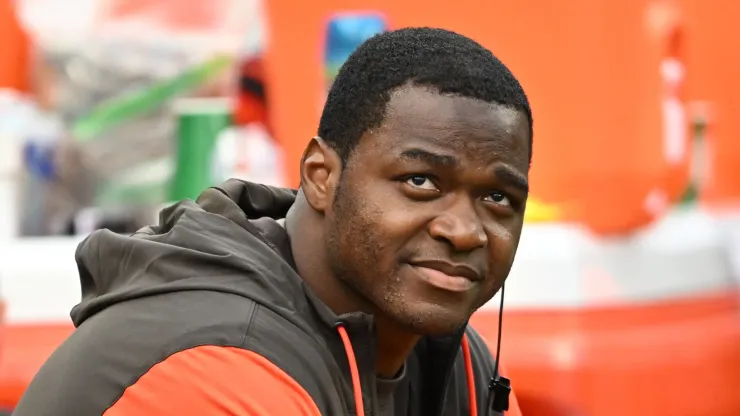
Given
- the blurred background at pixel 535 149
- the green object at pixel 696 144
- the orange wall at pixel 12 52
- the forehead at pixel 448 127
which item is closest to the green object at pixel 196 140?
the blurred background at pixel 535 149

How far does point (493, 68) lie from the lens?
0.97 metres

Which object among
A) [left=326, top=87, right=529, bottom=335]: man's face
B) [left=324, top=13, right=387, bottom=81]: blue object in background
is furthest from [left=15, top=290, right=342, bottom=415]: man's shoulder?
[left=324, top=13, right=387, bottom=81]: blue object in background

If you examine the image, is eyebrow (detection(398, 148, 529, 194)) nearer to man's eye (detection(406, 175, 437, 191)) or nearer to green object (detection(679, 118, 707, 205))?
man's eye (detection(406, 175, 437, 191))

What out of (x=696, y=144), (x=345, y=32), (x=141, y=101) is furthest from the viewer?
(x=141, y=101)

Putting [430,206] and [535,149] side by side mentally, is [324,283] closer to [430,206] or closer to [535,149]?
[430,206]

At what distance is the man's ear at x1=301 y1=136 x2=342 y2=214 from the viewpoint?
3.24 feet

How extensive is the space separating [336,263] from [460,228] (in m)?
0.14

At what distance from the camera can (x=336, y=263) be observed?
3.18 ft

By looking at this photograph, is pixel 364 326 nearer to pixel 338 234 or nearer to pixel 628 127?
pixel 338 234

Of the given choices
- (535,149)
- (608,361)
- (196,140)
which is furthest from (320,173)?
(196,140)

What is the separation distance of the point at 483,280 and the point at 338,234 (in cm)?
15

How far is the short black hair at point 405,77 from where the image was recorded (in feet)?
3.07

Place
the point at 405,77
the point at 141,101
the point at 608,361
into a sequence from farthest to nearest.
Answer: the point at 141,101, the point at 608,361, the point at 405,77

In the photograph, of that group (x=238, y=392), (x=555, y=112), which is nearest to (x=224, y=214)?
(x=238, y=392)
